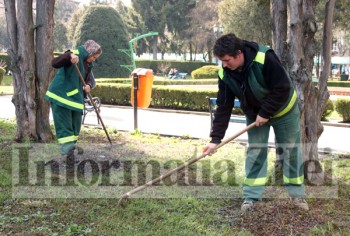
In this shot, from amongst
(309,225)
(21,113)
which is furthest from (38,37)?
(309,225)

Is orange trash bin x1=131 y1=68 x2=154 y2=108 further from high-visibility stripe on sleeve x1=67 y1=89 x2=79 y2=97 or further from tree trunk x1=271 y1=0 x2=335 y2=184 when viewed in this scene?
tree trunk x1=271 y1=0 x2=335 y2=184

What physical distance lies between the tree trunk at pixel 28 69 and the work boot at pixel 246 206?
13.5ft

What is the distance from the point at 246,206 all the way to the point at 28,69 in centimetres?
441

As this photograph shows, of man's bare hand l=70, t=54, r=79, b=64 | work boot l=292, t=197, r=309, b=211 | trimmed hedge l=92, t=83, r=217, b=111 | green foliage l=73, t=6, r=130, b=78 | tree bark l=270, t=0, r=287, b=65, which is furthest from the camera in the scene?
green foliage l=73, t=6, r=130, b=78

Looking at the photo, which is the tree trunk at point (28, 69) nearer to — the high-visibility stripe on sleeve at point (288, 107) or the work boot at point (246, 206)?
the work boot at point (246, 206)

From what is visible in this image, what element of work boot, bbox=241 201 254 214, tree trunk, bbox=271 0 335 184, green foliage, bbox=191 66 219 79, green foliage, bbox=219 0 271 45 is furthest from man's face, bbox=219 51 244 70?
green foliage, bbox=219 0 271 45

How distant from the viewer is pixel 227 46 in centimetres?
349

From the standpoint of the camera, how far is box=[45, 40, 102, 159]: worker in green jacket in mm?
5660

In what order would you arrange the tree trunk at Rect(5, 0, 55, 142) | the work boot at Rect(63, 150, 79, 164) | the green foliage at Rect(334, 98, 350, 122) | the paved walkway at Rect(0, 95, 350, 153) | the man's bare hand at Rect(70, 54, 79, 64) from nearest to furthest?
the man's bare hand at Rect(70, 54, 79, 64)
the work boot at Rect(63, 150, 79, 164)
the tree trunk at Rect(5, 0, 55, 142)
the paved walkway at Rect(0, 95, 350, 153)
the green foliage at Rect(334, 98, 350, 122)

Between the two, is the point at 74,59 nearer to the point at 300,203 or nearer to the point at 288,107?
the point at 288,107

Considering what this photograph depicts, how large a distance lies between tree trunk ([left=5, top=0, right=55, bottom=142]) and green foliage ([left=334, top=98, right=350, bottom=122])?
7.25 metres

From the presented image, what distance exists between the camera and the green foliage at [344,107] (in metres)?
11.4

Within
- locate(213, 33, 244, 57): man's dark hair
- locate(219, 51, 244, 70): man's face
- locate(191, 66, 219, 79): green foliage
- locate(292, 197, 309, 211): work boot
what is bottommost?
locate(292, 197, 309, 211): work boot

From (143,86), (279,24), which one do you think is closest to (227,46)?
(279,24)
